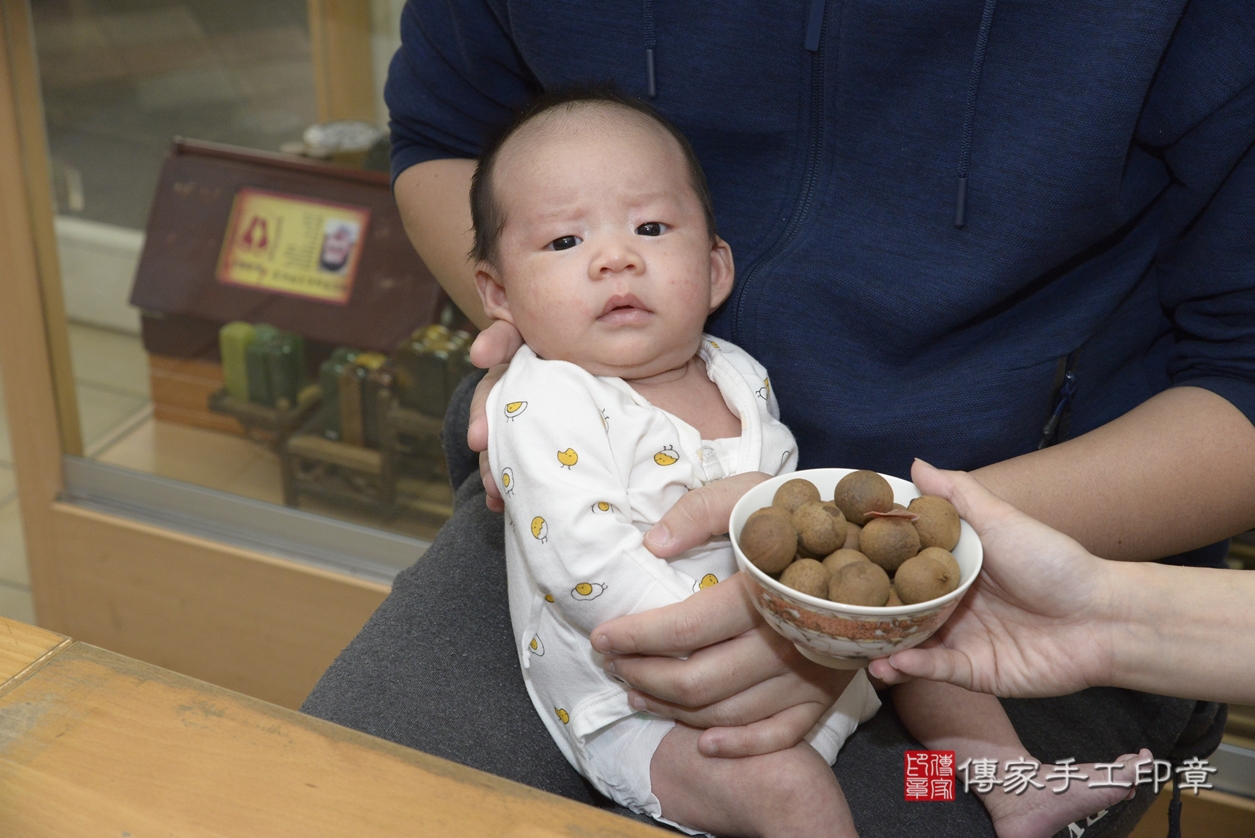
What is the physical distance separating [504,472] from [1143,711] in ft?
2.12

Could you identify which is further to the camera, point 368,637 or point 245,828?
point 368,637

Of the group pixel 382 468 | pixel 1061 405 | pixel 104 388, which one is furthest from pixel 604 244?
pixel 104 388

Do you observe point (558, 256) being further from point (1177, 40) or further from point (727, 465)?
point (1177, 40)

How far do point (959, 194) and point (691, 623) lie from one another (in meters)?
0.45

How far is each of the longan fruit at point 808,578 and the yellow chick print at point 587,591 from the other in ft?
0.62

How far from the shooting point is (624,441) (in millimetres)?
923

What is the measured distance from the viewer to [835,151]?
0.98 m

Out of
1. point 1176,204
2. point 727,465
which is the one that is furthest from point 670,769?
point 1176,204

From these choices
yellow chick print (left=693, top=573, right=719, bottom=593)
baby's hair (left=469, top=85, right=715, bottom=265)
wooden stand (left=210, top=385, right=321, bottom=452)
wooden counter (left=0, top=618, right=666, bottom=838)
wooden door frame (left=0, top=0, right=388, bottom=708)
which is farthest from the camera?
wooden stand (left=210, top=385, right=321, bottom=452)

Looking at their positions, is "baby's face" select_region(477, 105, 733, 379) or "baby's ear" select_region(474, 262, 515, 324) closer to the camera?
"baby's face" select_region(477, 105, 733, 379)

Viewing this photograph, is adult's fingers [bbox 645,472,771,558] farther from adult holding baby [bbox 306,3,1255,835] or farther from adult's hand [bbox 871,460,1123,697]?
Answer: adult's hand [bbox 871,460,1123,697]

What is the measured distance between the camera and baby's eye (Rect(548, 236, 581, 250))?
0.98 metres

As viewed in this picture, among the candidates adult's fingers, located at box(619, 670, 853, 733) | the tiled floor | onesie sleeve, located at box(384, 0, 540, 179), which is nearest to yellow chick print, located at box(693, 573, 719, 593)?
adult's fingers, located at box(619, 670, 853, 733)

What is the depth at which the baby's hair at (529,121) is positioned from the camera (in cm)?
101
